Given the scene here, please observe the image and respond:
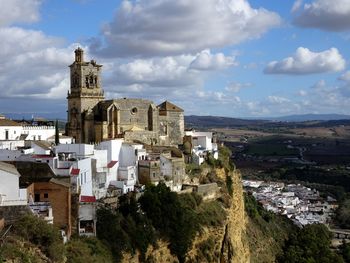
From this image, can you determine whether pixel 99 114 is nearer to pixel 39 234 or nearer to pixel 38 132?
pixel 38 132

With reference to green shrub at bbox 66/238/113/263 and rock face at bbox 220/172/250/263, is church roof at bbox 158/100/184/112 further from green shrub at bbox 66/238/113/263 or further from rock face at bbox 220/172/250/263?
green shrub at bbox 66/238/113/263

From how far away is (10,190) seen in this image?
931 inches

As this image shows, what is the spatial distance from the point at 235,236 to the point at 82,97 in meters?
16.8

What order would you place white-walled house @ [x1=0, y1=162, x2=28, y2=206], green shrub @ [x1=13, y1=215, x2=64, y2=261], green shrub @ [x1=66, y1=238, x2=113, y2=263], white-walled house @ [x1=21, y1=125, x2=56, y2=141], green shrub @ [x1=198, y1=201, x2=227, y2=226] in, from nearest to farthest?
1. green shrub @ [x1=13, y1=215, x2=64, y2=261]
2. white-walled house @ [x1=0, y1=162, x2=28, y2=206]
3. green shrub @ [x1=66, y1=238, x2=113, y2=263]
4. green shrub @ [x1=198, y1=201, x2=227, y2=226]
5. white-walled house @ [x1=21, y1=125, x2=56, y2=141]

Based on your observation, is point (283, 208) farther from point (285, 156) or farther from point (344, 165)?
point (285, 156)

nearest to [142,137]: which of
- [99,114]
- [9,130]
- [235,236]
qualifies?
[99,114]

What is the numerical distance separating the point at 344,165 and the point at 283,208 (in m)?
62.5

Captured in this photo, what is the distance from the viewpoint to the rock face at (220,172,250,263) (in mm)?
39906

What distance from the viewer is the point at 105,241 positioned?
28219 mm

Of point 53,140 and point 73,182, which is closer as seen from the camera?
point 73,182

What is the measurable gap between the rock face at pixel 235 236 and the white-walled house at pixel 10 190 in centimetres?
1912

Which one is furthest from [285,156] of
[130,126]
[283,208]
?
[130,126]

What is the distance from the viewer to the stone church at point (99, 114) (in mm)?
45594

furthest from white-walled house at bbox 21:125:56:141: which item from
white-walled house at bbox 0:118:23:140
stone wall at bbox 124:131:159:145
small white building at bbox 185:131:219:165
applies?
small white building at bbox 185:131:219:165
